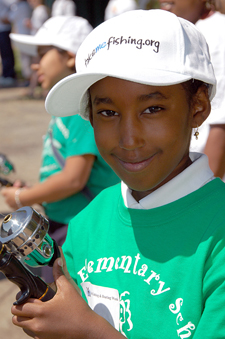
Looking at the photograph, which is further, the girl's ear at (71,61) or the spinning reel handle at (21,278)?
the girl's ear at (71,61)

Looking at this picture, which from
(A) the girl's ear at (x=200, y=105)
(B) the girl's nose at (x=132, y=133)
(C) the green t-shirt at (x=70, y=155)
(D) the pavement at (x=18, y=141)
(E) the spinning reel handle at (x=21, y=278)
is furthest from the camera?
(D) the pavement at (x=18, y=141)

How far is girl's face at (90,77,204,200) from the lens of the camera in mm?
1223

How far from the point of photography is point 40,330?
1.12 meters

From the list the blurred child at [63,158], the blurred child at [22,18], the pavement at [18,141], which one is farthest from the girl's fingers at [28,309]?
the blurred child at [22,18]

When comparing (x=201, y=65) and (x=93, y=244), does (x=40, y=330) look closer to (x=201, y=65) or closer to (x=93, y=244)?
(x=93, y=244)

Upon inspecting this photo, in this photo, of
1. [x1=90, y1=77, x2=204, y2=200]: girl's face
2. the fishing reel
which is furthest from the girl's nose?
the fishing reel

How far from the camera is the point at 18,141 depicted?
283 inches

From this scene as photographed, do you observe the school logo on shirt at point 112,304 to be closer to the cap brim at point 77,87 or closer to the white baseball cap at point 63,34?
the cap brim at point 77,87

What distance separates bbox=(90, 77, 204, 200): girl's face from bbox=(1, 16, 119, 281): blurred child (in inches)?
36.4

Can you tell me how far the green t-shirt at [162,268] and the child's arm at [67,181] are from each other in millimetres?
911

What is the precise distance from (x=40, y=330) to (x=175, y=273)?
0.41 m

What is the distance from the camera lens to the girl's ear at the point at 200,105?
1340 mm

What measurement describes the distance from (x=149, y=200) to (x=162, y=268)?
0.73 ft

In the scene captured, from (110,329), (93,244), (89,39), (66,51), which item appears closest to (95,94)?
(89,39)
